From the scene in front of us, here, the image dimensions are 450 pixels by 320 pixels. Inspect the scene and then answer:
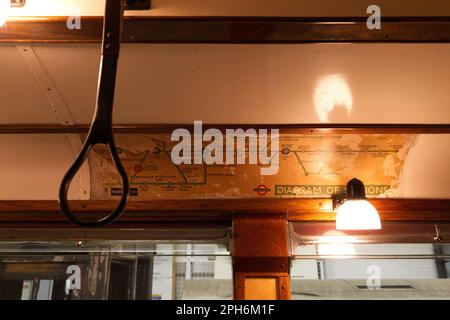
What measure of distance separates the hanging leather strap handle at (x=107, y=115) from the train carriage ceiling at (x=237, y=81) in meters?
0.33

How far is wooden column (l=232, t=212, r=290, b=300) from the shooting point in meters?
2.37

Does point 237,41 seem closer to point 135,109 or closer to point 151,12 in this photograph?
point 151,12

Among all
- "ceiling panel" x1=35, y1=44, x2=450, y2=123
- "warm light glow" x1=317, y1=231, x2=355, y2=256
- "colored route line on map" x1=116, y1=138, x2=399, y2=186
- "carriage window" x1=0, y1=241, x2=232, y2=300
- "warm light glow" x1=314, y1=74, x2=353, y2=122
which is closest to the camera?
"ceiling panel" x1=35, y1=44, x2=450, y2=123

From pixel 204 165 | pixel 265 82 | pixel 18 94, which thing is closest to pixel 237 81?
pixel 265 82

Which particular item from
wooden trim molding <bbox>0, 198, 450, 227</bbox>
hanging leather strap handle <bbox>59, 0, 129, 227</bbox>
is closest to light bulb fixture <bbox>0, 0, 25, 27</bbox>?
hanging leather strap handle <bbox>59, 0, 129, 227</bbox>

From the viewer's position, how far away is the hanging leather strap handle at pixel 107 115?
843 millimetres

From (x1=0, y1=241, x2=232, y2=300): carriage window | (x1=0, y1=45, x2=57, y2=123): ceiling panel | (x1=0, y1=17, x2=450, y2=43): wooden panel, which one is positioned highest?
(x1=0, y1=45, x2=57, y2=123): ceiling panel

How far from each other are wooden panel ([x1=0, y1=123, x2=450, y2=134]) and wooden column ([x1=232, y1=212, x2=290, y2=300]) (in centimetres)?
70

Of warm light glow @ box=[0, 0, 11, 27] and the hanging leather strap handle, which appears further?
warm light glow @ box=[0, 0, 11, 27]

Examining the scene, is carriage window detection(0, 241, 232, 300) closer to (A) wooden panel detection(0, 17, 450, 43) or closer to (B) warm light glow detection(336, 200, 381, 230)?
(B) warm light glow detection(336, 200, 381, 230)

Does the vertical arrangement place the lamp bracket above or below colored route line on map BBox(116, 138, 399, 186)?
below

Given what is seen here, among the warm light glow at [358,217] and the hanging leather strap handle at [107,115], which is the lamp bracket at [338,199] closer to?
the warm light glow at [358,217]

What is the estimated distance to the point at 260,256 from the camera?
2.42m
